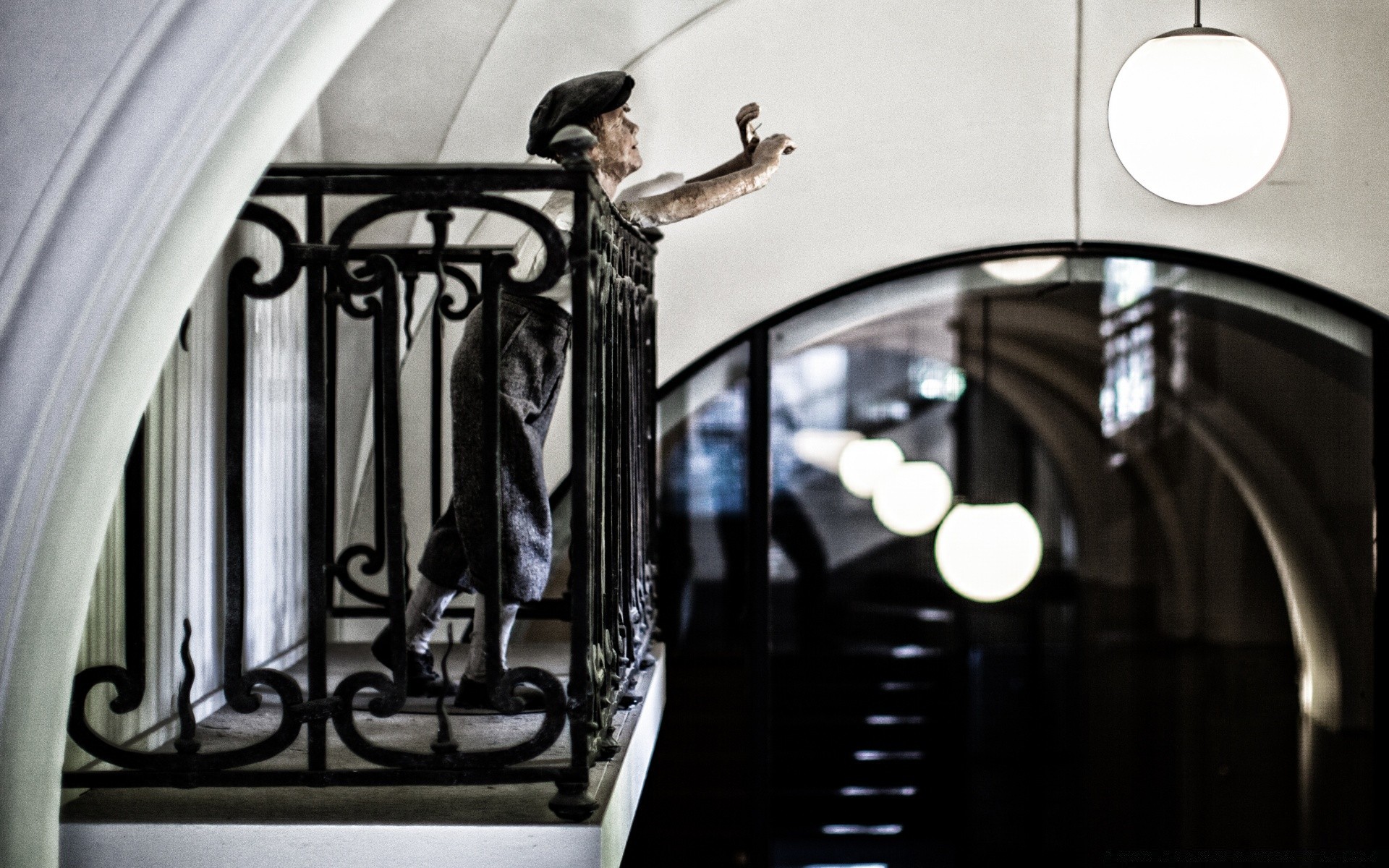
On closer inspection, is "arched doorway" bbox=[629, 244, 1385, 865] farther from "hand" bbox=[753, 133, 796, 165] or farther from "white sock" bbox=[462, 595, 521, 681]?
"white sock" bbox=[462, 595, 521, 681]

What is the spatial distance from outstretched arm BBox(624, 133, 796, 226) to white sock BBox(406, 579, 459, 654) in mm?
1010

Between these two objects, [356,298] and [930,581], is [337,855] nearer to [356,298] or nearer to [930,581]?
[356,298]

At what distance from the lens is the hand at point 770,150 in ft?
10.3

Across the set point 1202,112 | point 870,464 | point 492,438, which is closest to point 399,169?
point 492,438

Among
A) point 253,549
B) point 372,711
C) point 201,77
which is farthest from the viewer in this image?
point 253,549

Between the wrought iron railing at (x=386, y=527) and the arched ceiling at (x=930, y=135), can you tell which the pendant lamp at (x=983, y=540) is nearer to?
the arched ceiling at (x=930, y=135)

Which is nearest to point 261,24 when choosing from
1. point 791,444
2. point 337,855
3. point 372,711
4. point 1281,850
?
point 372,711

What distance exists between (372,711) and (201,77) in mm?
1095

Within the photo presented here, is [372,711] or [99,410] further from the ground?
[99,410]

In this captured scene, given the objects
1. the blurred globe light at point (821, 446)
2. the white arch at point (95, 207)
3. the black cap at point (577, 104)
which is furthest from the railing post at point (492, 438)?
the blurred globe light at point (821, 446)

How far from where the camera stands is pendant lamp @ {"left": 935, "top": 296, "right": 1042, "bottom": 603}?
5.62m

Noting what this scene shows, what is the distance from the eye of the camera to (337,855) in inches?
90.8

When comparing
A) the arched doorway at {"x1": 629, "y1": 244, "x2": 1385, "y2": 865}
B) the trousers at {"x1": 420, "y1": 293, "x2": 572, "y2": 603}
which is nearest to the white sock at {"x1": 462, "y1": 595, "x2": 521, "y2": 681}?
the trousers at {"x1": 420, "y1": 293, "x2": 572, "y2": 603}

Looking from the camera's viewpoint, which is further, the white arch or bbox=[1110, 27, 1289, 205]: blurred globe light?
bbox=[1110, 27, 1289, 205]: blurred globe light
